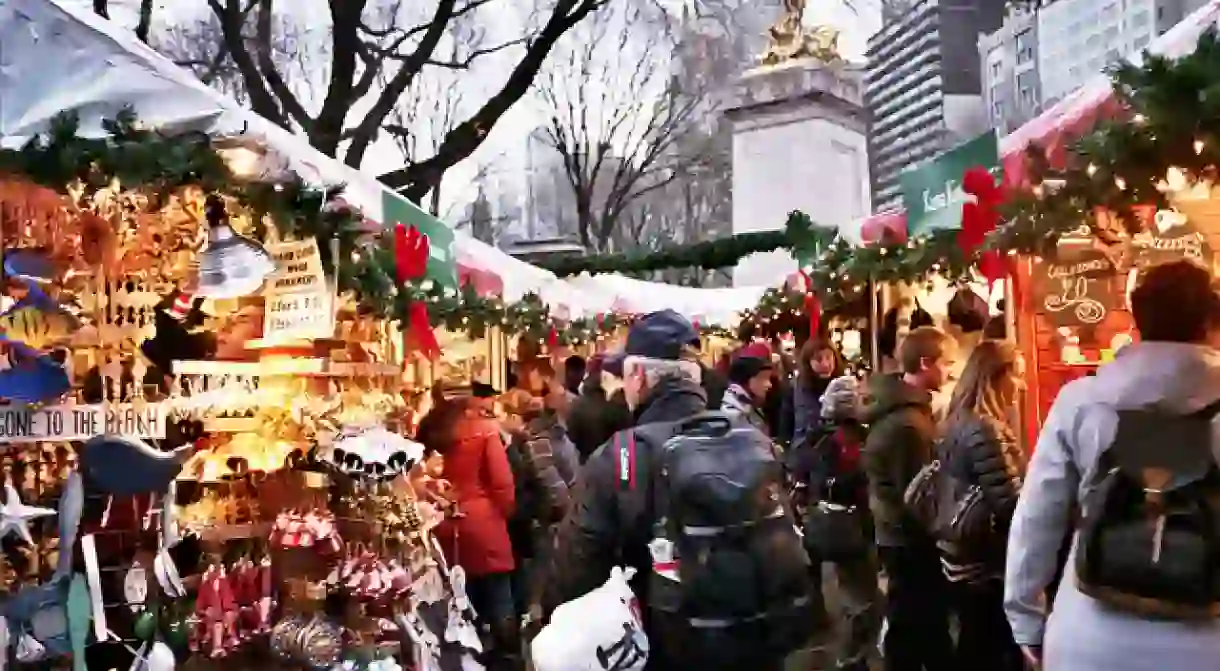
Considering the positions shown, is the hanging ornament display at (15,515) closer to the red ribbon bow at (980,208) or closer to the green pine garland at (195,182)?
the green pine garland at (195,182)

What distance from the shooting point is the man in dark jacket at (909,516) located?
5.86 m

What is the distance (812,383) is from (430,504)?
13.7ft

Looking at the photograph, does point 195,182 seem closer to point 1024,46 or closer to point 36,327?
point 36,327

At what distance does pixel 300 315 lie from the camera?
17.7ft

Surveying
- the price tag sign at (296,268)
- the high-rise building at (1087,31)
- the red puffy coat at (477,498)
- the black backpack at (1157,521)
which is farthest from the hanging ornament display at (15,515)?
the high-rise building at (1087,31)

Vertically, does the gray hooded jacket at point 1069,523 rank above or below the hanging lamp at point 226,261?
below

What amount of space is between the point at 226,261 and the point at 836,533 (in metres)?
3.64

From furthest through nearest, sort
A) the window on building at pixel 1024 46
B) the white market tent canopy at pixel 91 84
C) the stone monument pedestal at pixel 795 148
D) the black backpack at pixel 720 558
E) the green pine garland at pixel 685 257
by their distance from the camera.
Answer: the stone monument pedestal at pixel 795 148 → the green pine garland at pixel 685 257 → the window on building at pixel 1024 46 → the white market tent canopy at pixel 91 84 → the black backpack at pixel 720 558

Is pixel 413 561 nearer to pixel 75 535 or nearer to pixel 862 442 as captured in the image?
pixel 75 535

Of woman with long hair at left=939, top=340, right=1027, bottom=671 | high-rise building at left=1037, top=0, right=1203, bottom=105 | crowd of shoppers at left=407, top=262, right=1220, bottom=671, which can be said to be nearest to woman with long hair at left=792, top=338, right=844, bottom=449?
crowd of shoppers at left=407, top=262, right=1220, bottom=671

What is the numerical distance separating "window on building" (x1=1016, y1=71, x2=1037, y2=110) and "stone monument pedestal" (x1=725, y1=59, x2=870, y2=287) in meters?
9.96

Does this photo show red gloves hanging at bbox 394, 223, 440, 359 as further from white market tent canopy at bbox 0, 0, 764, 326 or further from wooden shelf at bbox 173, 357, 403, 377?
white market tent canopy at bbox 0, 0, 764, 326

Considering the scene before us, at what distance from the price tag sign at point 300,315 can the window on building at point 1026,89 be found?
6876 mm

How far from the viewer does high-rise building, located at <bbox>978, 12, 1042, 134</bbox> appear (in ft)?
33.7
